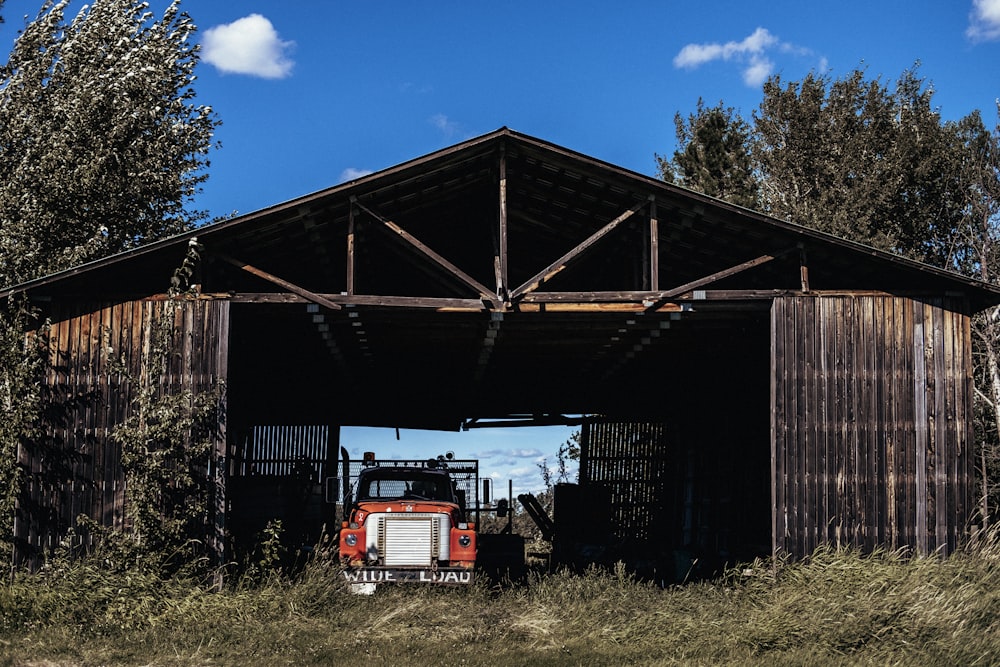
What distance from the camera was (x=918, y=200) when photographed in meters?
32.0

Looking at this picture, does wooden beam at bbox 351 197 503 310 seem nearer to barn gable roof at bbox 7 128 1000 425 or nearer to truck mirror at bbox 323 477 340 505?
barn gable roof at bbox 7 128 1000 425

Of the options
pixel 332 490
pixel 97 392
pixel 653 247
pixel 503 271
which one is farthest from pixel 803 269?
pixel 97 392

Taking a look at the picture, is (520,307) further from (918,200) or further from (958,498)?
(918,200)

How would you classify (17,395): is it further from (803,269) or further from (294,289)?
(803,269)

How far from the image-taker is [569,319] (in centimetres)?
1463

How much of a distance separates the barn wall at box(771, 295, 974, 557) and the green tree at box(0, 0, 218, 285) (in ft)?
50.8

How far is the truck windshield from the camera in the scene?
15.0m

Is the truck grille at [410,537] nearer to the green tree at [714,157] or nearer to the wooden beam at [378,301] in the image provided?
the wooden beam at [378,301]

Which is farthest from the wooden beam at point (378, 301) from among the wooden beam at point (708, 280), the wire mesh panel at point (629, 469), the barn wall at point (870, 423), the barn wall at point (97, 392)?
the wire mesh panel at point (629, 469)

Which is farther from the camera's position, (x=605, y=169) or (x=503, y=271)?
(x=605, y=169)

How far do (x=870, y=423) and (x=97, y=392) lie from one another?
33.6 feet

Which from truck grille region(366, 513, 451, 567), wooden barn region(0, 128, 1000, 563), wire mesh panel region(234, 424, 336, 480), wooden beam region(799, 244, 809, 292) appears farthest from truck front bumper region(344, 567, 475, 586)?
wire mesh panel region(234, 424, 336, 480)

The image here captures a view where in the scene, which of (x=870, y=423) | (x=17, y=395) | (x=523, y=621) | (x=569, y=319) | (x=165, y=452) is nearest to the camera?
(x=523, y=621)

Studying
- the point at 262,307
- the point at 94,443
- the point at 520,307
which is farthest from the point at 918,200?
the point at 94,443
